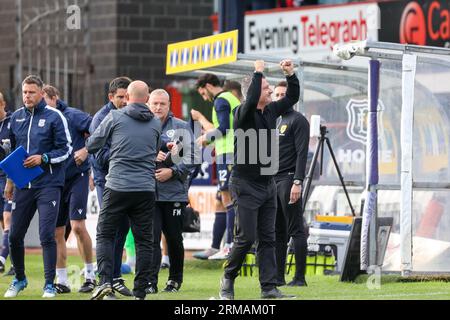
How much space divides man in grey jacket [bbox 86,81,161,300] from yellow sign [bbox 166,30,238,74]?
405cm

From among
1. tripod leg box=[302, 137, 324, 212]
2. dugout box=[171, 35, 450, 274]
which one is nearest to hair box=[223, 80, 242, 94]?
dugout box=[171, 35, 450, 274]

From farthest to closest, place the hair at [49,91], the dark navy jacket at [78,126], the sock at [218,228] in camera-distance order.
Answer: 1. the sock at [218,228]
2. the hair at [49,91]
3. the dark navy jacket at [78,126]

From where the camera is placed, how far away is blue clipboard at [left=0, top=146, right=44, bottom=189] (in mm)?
12927

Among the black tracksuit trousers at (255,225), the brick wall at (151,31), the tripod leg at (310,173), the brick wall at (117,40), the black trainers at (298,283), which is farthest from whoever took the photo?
the brick wall at (151,31)

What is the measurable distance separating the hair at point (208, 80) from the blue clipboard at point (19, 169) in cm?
397

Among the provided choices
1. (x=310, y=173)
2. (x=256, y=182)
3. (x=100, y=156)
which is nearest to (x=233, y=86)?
(x=310, y=173)

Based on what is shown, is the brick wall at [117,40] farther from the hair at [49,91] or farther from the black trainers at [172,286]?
the black trainers at [172,286]

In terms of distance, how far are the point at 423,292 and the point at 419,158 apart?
1973 mm

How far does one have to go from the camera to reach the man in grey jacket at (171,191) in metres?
13.6

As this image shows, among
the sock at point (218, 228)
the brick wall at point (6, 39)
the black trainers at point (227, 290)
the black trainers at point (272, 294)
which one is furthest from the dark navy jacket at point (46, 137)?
the brick wall at point (6, 39)

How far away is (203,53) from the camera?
55.4 feet

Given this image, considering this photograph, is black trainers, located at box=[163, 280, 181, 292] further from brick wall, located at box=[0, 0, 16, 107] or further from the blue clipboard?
brick wall, located at box=[0, 0, 16, 107]

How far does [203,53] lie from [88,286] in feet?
13.2

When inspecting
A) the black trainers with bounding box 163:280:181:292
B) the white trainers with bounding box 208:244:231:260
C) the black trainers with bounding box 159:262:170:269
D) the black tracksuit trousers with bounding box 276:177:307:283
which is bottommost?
the black trainers with bounding box 159:262:170:269
